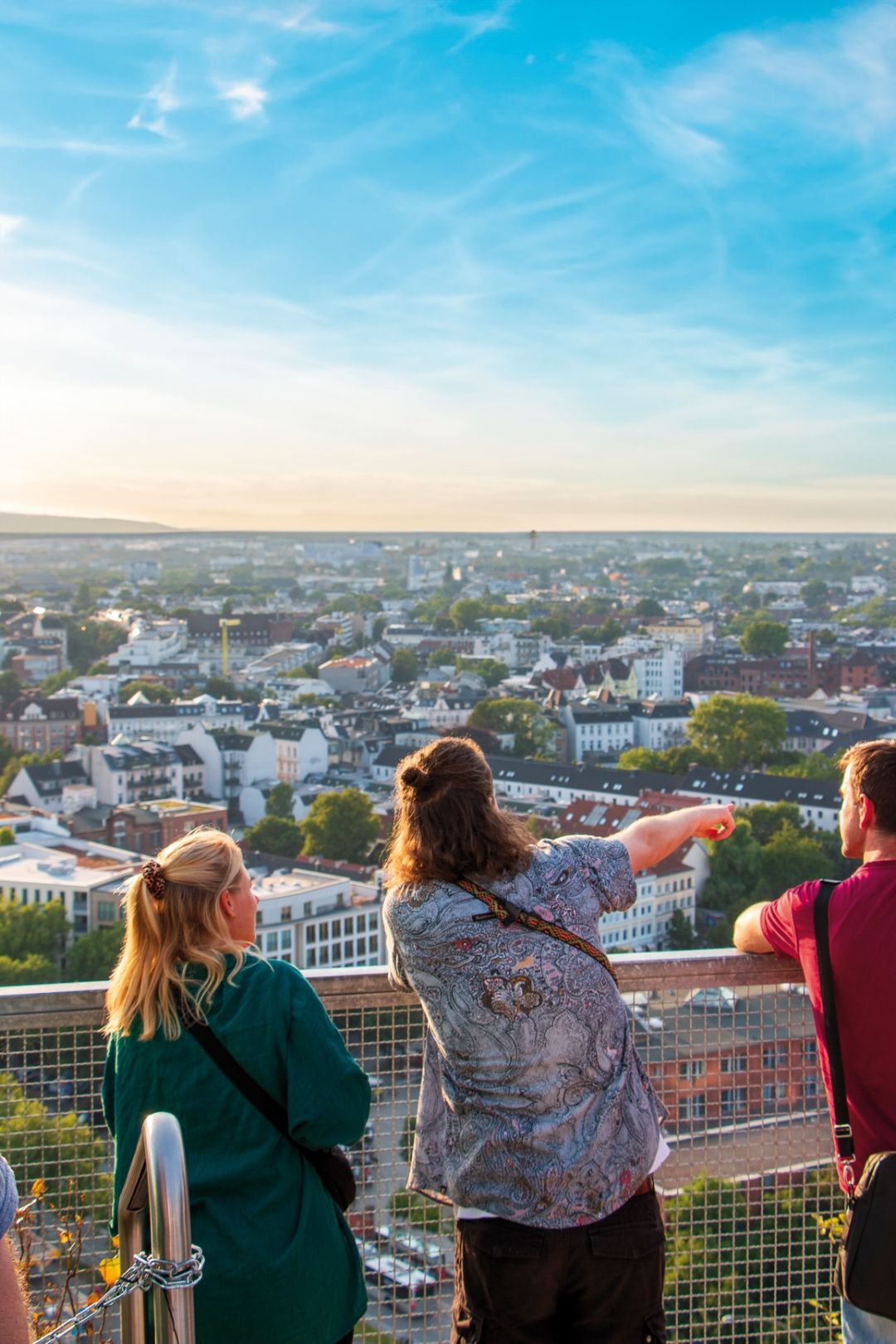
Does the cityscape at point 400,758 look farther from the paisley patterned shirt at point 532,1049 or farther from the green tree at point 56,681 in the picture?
the green tree at point 56,681

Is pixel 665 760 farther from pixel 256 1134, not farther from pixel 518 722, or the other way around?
pixel 256 1134

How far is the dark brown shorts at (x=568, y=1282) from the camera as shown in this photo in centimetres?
117

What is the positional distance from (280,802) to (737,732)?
10603 millimetres

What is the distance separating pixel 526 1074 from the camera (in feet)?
3.80

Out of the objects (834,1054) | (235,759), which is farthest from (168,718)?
(834,1054)

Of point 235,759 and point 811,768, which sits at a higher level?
point 811,768

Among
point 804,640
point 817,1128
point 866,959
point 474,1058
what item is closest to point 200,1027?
point 474,1058

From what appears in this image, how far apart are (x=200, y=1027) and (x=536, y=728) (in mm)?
33194

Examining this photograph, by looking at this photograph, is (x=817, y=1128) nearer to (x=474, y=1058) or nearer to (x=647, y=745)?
(x=474, y=1058)

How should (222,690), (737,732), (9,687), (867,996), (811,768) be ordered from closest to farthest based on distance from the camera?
1. (867,996)
2. (811,768)
3. (737,732)
4. (9,687)
5. (222,690)

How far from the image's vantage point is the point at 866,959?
49.9 inches

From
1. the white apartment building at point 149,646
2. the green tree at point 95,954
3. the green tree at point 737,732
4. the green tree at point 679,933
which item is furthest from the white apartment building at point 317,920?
the white apartment building at point 149,646

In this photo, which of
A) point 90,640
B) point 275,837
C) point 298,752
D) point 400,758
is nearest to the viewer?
point 400,758

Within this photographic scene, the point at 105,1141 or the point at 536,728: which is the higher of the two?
the point at 105,1141
